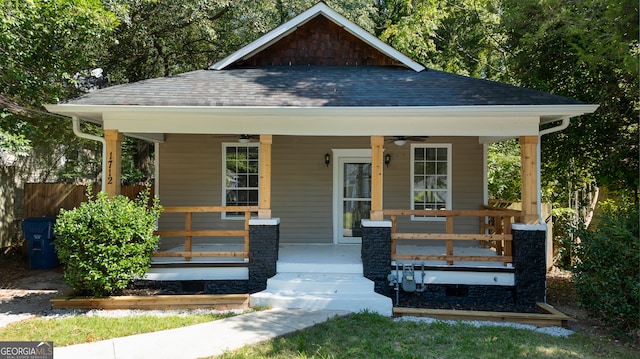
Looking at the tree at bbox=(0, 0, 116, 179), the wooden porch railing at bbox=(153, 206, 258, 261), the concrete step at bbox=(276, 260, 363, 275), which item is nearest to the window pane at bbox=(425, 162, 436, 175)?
the concrete step at bbox=(276, 260, 363, 275)

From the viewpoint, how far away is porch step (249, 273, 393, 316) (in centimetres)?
620

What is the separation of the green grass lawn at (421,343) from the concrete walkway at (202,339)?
0.24 m

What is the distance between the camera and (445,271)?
23.2ft

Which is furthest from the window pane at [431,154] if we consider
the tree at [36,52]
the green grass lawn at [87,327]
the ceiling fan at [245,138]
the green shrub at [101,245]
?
the tree at [36,52]

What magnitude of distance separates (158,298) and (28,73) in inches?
221

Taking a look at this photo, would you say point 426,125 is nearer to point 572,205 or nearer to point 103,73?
point 572,205

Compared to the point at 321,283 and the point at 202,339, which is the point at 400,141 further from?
the point at 202,339

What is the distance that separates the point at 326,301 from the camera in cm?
626

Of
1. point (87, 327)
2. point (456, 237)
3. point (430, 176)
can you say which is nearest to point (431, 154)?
point (430, 176)

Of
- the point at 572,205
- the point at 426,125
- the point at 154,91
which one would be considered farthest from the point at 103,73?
the point at 572,205

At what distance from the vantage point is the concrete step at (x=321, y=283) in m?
6.58

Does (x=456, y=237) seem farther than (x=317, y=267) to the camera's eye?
No

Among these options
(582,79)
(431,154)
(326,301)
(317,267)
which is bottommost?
(326,301)

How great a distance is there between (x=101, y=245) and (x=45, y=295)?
2238 millimetres
